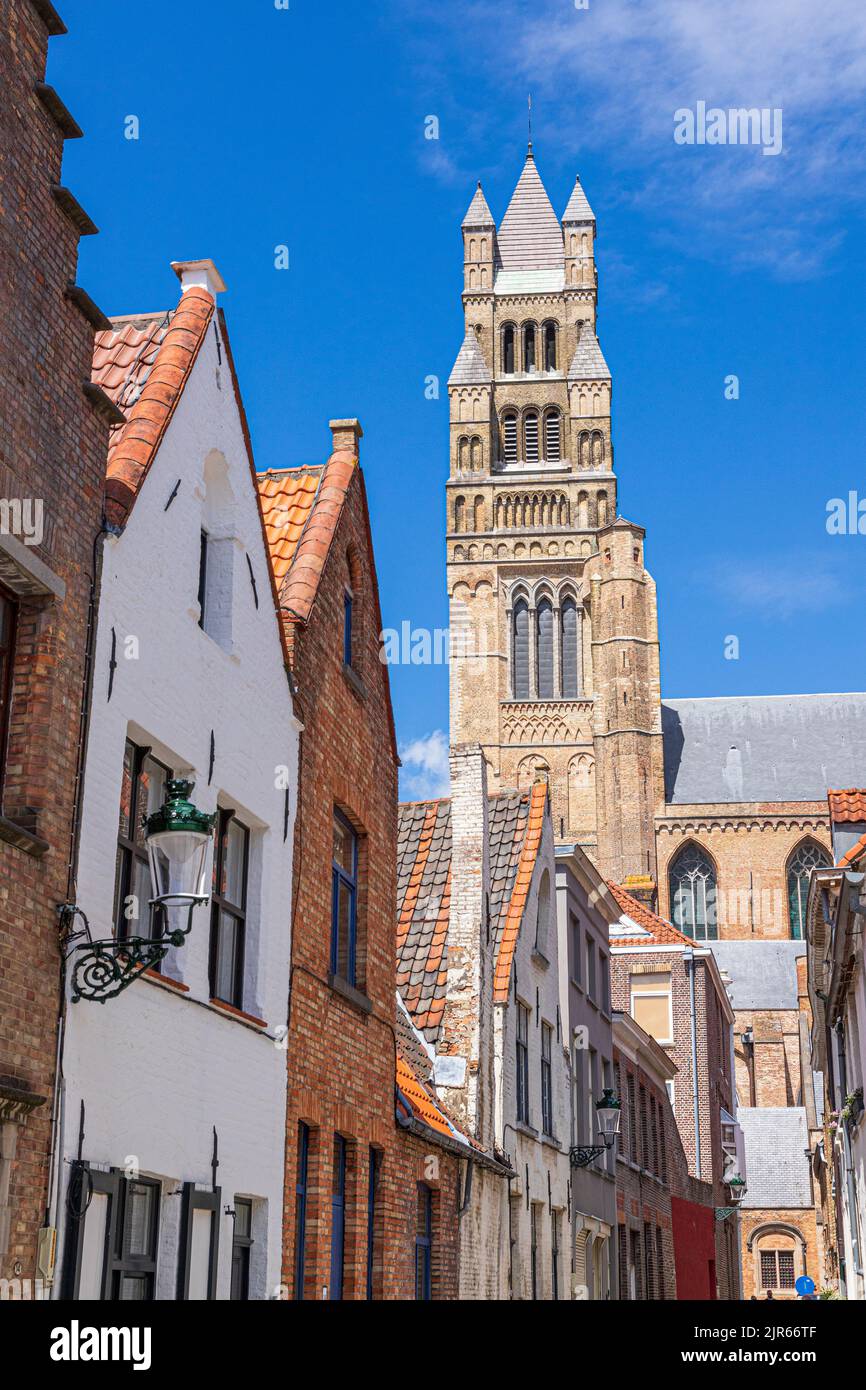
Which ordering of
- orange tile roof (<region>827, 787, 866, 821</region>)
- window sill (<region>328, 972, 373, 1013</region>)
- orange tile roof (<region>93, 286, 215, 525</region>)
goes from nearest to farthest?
orange tile roof (<region>93, 286, 215, 525</region>), window sill (<region>328, 972, 373, 1013</region>), orange tile roof (<region>827, 787, 866, 821</region>)

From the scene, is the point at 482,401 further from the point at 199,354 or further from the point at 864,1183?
the point at 199,354

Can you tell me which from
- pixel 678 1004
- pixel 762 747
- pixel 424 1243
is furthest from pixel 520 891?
pixel 762 747

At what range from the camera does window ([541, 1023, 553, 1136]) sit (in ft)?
70.2

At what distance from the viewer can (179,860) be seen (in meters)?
8.23

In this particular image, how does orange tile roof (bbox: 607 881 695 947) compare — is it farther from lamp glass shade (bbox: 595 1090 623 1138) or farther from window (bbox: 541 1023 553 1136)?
window (bbox: 541 1023 553 1136)

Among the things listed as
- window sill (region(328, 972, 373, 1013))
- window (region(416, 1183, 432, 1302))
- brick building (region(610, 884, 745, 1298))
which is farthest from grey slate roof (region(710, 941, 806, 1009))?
window sill (region(328, 972, 373, 1013))

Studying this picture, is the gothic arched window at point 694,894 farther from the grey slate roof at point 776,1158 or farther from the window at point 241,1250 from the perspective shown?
the window at point 241,1250

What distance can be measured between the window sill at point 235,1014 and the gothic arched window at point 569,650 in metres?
73.7

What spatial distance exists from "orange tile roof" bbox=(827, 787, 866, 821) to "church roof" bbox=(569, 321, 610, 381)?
249ft

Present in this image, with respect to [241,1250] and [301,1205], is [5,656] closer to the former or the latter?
[241,1250]

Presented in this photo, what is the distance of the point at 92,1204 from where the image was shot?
819 centimetres

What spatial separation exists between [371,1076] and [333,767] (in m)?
2.66

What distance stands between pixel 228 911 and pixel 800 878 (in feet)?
232
